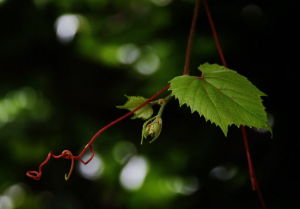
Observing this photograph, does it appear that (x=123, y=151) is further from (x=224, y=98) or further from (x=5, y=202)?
(x=224, y=98)

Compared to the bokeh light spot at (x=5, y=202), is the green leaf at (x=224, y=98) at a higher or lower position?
higher

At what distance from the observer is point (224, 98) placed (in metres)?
0.74

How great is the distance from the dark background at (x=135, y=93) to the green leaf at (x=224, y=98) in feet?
2.23

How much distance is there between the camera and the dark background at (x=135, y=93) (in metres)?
1.41

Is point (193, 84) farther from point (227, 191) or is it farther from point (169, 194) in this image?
point (169, 194)

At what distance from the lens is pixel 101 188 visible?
7.36ft

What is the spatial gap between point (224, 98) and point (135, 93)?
101 centimetres

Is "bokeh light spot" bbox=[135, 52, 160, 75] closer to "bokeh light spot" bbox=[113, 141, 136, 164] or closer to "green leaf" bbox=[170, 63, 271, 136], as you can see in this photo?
"bokeh light spot" bbox=[113, 141, 136, 164]

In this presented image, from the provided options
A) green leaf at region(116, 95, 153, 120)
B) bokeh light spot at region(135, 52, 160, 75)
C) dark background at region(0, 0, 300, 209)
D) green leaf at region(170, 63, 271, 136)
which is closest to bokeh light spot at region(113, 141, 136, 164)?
dark background at region(0, 0, 300, 209)

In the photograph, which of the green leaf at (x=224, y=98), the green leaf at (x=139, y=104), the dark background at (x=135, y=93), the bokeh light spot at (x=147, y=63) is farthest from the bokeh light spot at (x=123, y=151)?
the green leaf at (x=224, y=98)

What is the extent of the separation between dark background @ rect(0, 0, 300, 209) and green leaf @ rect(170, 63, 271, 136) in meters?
0.68

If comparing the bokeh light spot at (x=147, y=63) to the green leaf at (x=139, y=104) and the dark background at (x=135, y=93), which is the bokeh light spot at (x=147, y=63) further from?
the green leaf at (x=139, y=104)

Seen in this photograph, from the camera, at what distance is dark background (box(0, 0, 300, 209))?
4.63ft

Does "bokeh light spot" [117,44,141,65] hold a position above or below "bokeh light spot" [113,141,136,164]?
above
